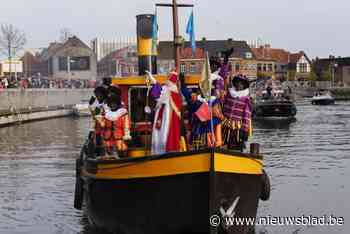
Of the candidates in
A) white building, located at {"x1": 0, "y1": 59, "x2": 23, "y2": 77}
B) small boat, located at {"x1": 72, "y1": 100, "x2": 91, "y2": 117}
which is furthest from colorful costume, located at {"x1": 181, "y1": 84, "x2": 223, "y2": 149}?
white building, located at {"x1": 0, "y1": 59, "x2": 23, "y2": 77}

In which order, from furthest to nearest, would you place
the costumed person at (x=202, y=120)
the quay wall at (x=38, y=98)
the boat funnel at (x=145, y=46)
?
the quay wall at (x=38, y=98) < the boat funnel at (x=145, y=46) < the costumed person at (x=202, y=120)

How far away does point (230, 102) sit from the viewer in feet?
39.5

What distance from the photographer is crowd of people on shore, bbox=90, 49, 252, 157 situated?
37.4 ft

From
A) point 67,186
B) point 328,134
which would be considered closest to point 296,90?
point 328,134

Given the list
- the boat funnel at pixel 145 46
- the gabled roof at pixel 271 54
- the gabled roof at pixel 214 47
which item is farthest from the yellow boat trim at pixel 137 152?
the gabled roof at pixel 271 54

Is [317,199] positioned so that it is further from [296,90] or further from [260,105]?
[296,90]

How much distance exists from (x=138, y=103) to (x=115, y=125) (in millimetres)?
1612

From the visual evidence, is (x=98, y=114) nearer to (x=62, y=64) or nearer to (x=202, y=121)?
(x=202, y=121)

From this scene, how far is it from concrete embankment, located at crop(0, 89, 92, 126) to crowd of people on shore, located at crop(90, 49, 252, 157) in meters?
31.9

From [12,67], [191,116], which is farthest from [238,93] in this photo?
[12,67]

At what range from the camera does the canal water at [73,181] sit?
14734 mm

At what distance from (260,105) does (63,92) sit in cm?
2232

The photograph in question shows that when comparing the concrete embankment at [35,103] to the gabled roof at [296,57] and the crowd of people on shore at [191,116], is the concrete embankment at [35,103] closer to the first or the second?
the crowd of people on shore at [191,116]

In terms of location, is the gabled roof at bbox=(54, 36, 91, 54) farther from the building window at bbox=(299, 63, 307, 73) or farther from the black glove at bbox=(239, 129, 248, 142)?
the black glove at bbox=(239, 129, 248, 142)
